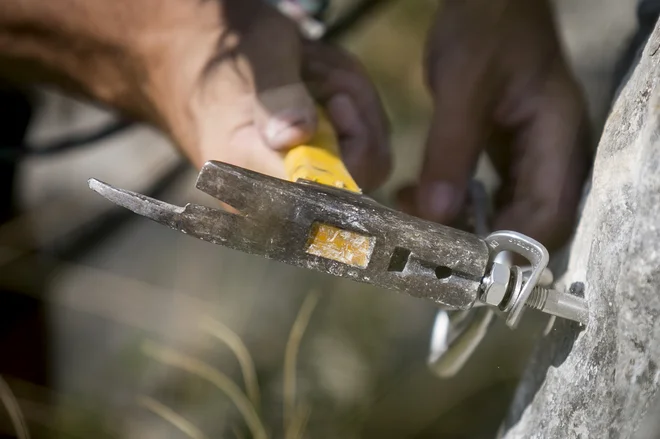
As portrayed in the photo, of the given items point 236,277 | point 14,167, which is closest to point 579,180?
point 236,277

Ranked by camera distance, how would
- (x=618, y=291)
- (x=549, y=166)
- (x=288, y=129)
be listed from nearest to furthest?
(x=618, y=291), (x=288, y=129), (x=549, y=166)

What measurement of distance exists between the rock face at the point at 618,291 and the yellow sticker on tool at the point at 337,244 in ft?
0.36

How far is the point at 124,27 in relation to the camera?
546mm

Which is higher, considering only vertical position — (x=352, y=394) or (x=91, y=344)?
(x=352, y=394)

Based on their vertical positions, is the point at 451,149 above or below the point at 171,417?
above

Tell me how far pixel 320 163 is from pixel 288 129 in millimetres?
49

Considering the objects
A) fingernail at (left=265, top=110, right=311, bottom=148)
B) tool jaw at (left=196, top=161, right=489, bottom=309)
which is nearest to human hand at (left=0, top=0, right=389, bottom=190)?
fingernail at (left=265, top=110, right=311, bottom=148)

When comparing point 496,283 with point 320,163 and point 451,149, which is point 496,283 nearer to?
point 320,163

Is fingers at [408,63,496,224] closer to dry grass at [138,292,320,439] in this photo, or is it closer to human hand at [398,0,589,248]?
human hand at [398,0,589,248]

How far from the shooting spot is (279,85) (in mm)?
415

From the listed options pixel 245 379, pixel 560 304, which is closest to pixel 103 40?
pixel 245 379

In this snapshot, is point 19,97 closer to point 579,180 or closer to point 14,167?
point 14,167

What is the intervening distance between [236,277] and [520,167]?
44 cm

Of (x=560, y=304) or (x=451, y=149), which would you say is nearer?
(x=560, y=304)
